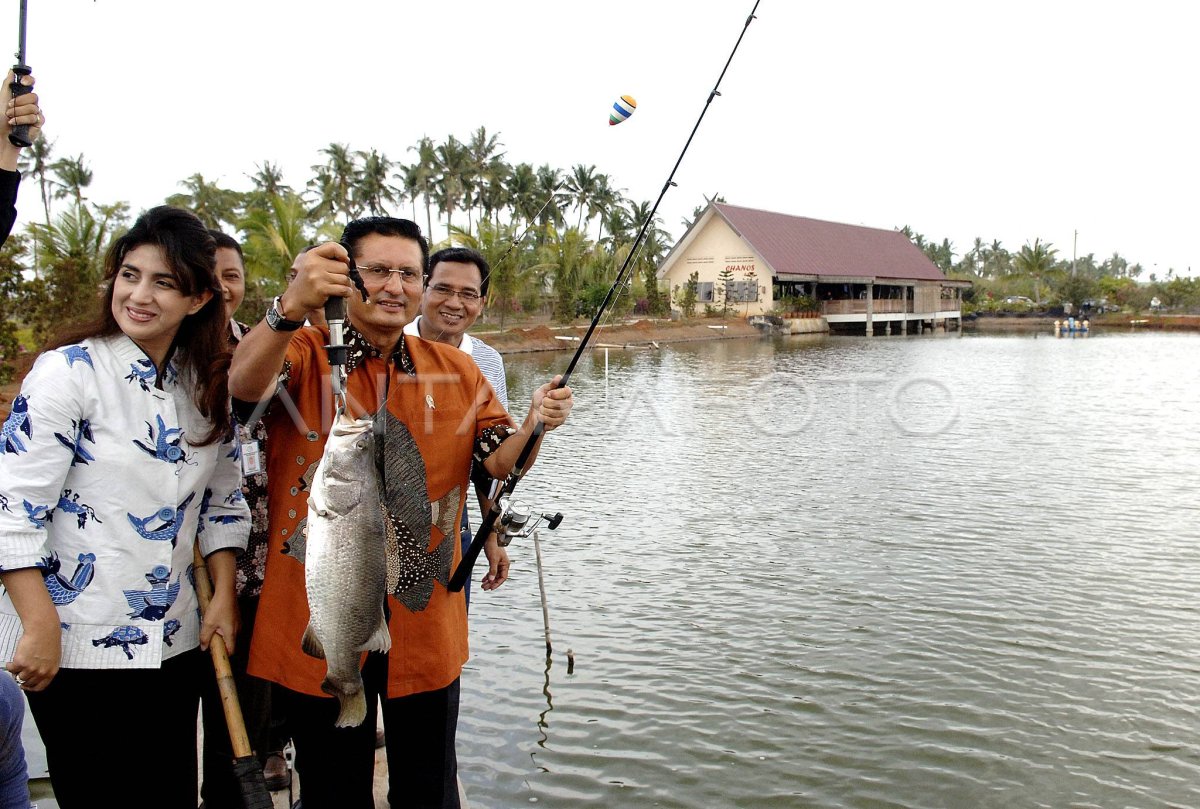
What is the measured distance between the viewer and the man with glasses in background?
105 inches

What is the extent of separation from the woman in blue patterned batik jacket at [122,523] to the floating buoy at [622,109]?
1809 millimetres

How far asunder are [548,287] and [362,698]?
49128mm

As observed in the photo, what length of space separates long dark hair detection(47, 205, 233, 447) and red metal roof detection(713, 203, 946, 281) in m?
48.3

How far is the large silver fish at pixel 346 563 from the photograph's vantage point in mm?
2326

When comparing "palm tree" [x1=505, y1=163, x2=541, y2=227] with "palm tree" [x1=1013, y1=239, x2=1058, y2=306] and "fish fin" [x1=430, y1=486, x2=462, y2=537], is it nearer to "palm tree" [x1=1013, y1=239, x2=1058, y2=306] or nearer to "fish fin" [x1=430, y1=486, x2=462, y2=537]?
"palm tree" [x1=1013, y1=239, x2=1058, y2=306]

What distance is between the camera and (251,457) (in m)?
2.73

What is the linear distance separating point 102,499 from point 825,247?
57089 millimetres

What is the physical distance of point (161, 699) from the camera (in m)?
2.62

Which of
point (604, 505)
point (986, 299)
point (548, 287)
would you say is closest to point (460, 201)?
point (548, 287)

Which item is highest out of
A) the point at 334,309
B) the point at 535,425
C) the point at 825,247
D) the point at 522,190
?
the point at 522,190

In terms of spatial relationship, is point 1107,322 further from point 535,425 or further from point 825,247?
point 535,425

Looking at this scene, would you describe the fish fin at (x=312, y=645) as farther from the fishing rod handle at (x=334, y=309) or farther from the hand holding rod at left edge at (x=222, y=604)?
the fishing rod handle at (x=334, y=309)

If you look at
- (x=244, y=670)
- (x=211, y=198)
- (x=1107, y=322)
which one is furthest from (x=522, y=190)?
(x=244, y=670)

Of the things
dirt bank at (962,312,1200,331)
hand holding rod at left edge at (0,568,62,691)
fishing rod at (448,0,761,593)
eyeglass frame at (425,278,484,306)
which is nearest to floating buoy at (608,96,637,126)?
fishing rod at (448,0,761,593)
